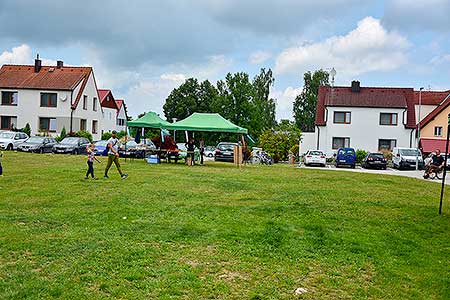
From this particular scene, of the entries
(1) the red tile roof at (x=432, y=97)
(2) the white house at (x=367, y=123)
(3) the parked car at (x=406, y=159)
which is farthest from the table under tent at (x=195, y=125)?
(1) the red tile roof at (x=432, y=97)

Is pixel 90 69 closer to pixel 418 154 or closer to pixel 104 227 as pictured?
pixel 418 154

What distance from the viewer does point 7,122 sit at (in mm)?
50219

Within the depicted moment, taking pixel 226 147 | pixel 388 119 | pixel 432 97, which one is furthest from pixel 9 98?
pixel 432 97

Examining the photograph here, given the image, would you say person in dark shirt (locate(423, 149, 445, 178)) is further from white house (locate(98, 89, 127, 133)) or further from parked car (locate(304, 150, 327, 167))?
white house (locate(98, 89, 127, 133))

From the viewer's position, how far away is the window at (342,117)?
49500mm

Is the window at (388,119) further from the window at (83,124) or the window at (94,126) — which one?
the window at (94,126)

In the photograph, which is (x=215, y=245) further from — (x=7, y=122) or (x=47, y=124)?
(x=7, y=122)

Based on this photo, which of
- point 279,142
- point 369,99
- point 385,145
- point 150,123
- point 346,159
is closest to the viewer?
point 150,123

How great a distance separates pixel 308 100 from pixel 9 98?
43.2 m

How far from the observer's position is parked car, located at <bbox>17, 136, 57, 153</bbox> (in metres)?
35.1

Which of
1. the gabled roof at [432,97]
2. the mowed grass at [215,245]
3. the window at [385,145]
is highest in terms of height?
the gabled roof at [432,97]

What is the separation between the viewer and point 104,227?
874cm

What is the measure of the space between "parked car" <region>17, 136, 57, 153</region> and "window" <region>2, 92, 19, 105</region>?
1519 cm

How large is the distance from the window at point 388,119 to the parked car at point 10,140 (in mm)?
32379
